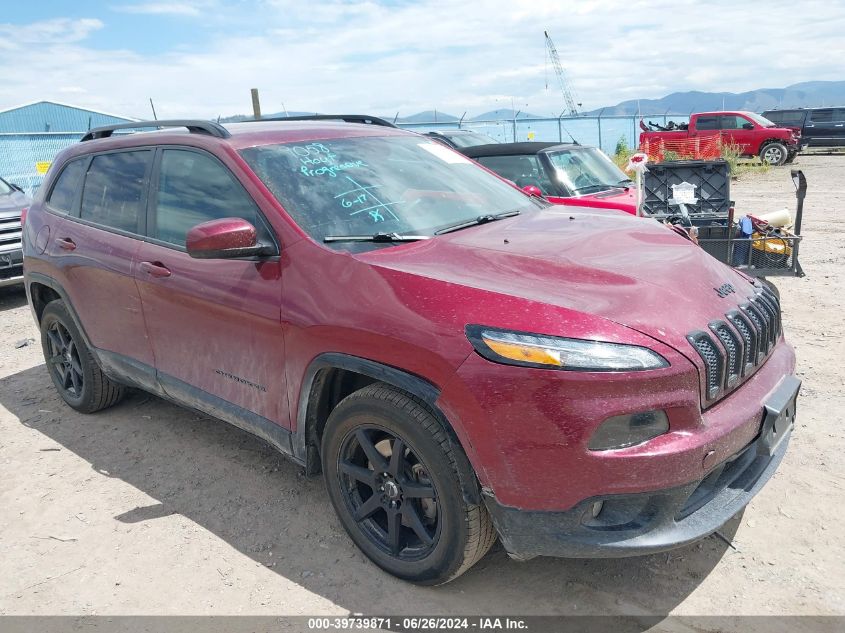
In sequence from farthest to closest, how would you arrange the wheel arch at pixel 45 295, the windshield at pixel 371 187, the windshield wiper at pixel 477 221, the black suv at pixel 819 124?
the black suv at pixel 819 124, the wheel arch at pixel 45 295, the windshield wiper at pixel 477 221, the windshield at pixel 371 187

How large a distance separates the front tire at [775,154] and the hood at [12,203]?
21.2 metres

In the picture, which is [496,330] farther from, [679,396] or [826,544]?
[826,544]

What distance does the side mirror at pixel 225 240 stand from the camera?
2.81 metres

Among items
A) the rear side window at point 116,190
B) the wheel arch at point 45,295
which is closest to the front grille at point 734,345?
the rear side window at point 116,190

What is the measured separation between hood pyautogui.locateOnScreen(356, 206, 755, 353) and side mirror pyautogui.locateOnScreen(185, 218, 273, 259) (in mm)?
512

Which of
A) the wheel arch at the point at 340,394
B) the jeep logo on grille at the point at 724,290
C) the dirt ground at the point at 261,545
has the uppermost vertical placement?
the jeep logo on grille at the point at 724,290

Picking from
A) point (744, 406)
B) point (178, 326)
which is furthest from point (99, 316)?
point (744, 406)

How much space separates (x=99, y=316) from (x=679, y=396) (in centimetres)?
338

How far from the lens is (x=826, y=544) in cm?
284

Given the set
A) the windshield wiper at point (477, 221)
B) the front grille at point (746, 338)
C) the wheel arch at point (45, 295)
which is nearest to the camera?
the front grille at point (746, 338)

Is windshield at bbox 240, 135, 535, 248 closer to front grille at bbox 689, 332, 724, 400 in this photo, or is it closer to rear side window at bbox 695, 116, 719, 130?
front grille at bbox 689, 332, 724, 400

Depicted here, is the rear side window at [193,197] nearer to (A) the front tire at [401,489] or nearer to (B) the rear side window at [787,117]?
(A) the front tire at [401,489]

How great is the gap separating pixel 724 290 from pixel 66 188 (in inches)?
158

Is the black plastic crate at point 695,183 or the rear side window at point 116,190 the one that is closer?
the rear side window at point 116,190
